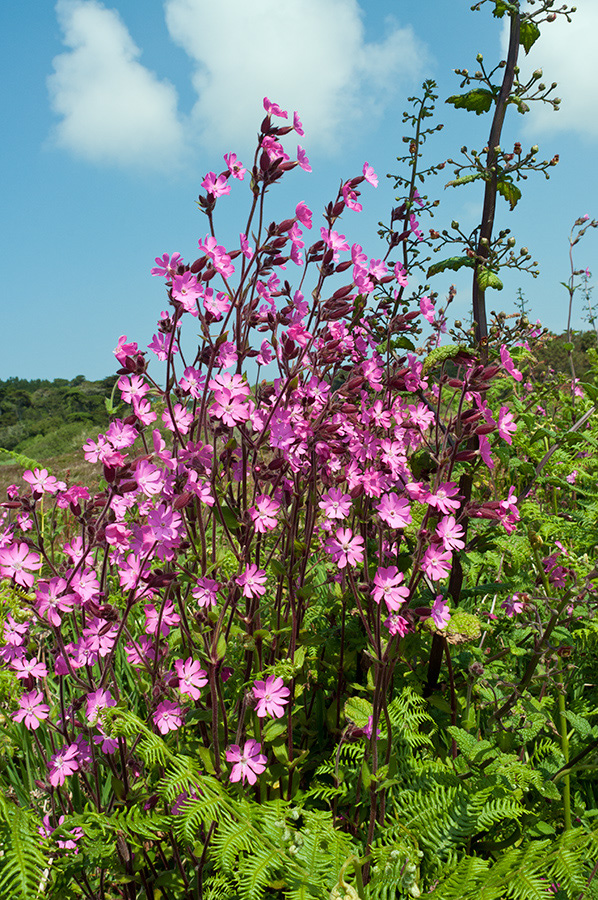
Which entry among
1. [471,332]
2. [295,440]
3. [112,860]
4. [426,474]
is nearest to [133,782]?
[112,860]

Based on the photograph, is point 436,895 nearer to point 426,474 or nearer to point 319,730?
point 319,730

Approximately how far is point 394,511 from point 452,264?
1.20 metres

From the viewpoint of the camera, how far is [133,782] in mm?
1928

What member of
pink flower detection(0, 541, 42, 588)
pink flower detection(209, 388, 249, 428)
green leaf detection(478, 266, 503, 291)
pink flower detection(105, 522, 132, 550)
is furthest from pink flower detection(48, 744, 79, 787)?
green leaf detection(478, 266, 503, 291)

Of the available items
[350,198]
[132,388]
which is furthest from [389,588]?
[350,198]

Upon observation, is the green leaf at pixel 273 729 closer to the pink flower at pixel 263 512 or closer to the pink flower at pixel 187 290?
→ the pink flower at pixel 263 512

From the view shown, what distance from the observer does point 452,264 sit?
8.10 feet

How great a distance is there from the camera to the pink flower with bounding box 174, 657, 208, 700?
69.9 inches

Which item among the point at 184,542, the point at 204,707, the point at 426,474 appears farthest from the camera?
the point at 426,474

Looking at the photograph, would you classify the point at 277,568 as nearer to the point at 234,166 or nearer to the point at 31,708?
the point at 31,708

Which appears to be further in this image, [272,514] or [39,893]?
[272,514]

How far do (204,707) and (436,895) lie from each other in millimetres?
935

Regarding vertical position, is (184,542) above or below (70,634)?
above

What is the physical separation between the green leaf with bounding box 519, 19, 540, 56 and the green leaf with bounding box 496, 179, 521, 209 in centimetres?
63
